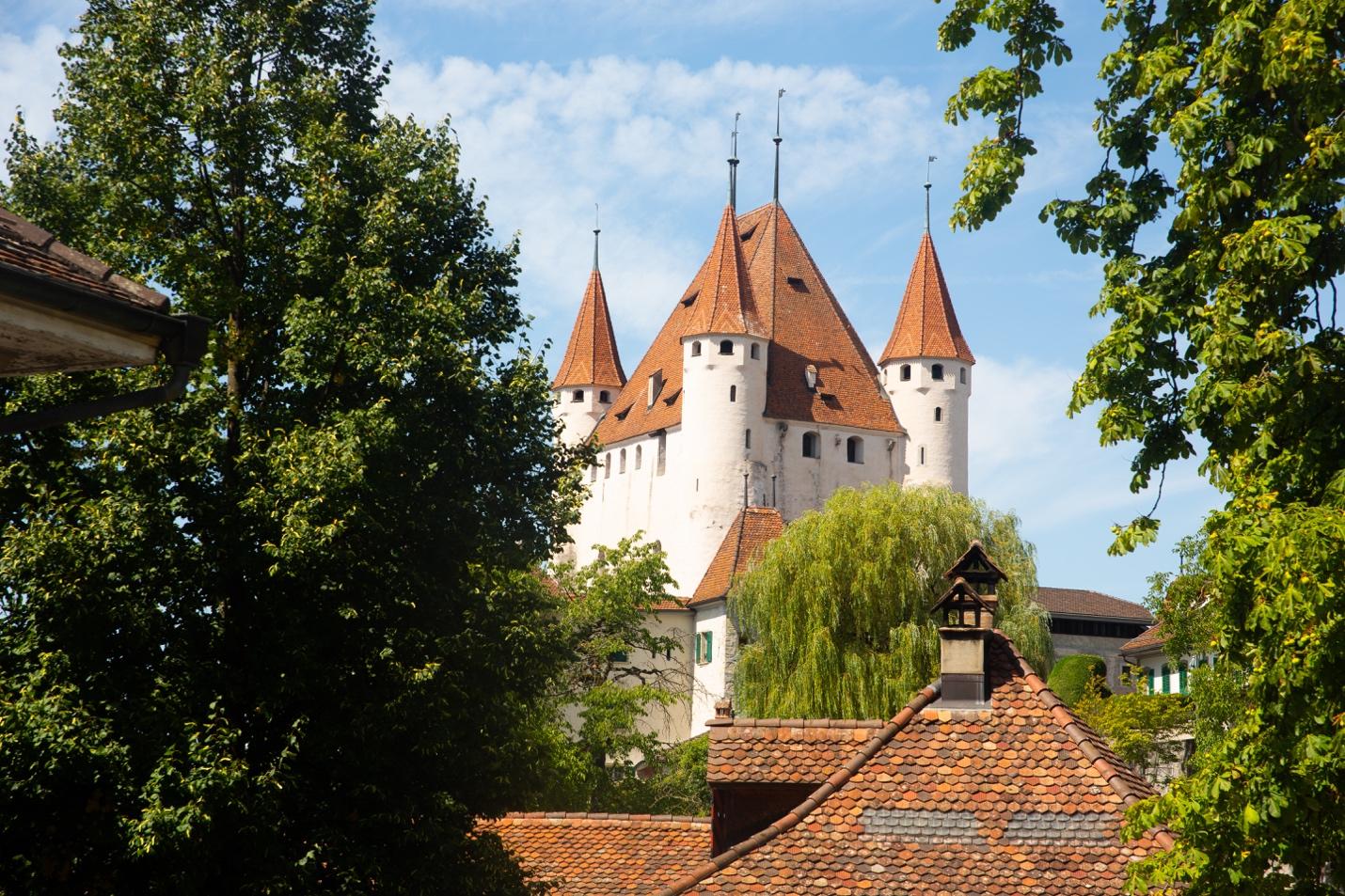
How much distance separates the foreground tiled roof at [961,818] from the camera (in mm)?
15258

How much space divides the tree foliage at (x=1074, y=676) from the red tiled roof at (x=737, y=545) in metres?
14.7

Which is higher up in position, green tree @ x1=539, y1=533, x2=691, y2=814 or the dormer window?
the dormer window

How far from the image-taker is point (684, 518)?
7988 centimetres

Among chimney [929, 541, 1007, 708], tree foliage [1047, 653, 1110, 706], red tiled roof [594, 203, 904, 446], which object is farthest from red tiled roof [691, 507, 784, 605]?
chimney [929, 541, 1007, 708]

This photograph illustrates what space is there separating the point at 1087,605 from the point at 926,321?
647 inches

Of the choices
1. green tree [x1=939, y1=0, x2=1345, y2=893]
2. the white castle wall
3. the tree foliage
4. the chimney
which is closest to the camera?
green tree [x1=939, y1=0, x2=1345, y2=893]

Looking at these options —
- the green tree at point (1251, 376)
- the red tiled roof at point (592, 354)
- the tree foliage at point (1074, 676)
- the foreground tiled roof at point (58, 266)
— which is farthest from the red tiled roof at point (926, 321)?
the foreground tiled roof at point (58, 266)

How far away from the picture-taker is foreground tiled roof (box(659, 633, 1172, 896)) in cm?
1526

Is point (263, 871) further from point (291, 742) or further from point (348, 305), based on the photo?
point (348, 305)

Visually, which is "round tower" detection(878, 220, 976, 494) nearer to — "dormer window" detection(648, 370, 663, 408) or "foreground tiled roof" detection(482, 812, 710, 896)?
"dormer window" detection(648, 370, 663, 408)

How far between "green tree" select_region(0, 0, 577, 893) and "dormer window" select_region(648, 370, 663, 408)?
65989 millimetres

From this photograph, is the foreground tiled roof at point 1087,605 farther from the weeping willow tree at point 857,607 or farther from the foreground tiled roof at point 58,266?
the foreground tiled roof at point 58,266

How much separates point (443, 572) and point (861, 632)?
89.6ft

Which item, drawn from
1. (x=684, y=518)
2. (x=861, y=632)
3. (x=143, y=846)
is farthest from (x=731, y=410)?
(x=143, y=846)
